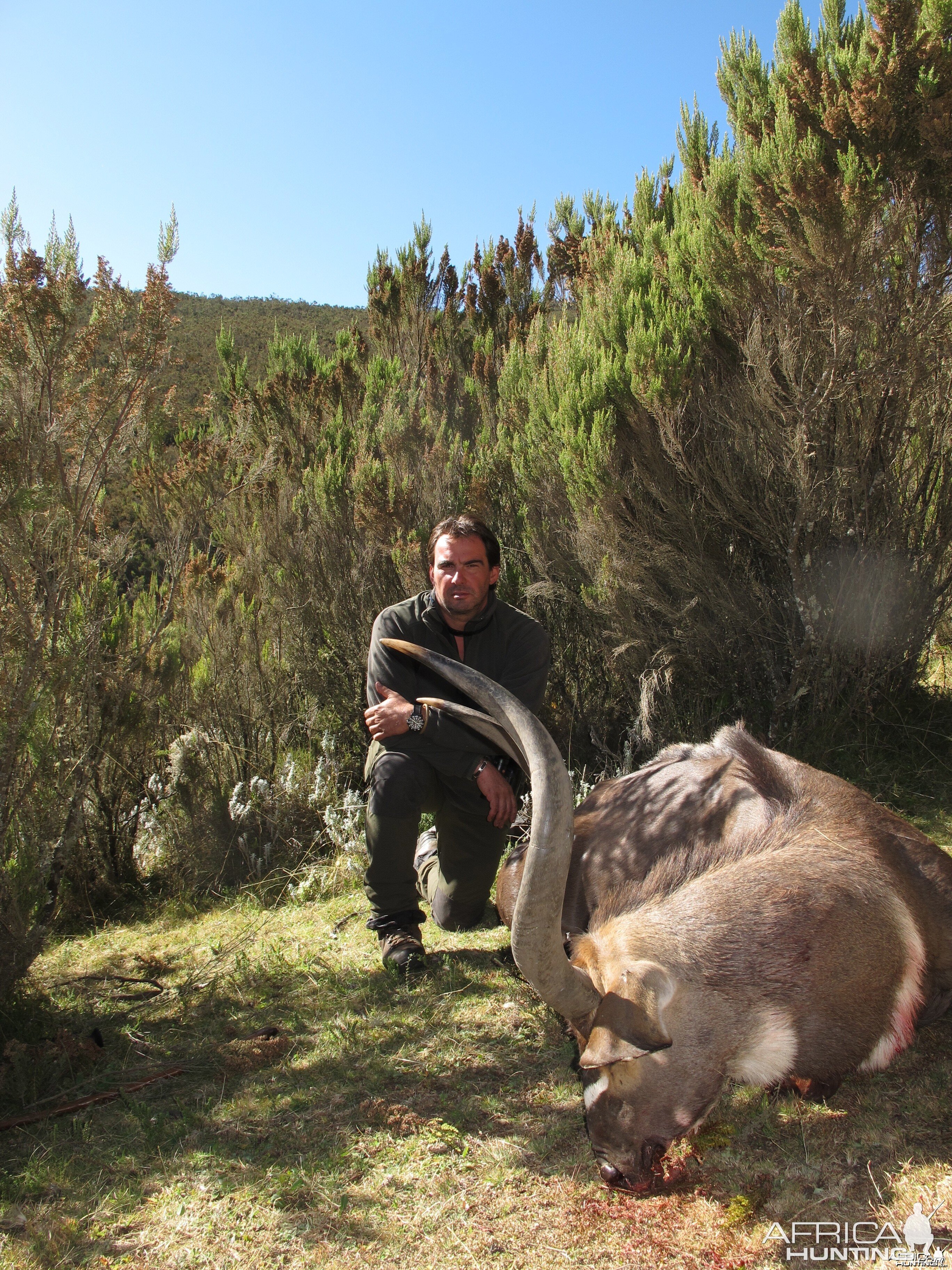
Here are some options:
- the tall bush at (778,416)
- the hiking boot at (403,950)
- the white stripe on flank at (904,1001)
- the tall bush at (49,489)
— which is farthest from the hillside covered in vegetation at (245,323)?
the white stripe on flank at (904,1001)

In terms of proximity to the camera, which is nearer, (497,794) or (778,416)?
(497,794)

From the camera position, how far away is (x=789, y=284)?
475cm

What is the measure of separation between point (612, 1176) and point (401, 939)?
1636mm

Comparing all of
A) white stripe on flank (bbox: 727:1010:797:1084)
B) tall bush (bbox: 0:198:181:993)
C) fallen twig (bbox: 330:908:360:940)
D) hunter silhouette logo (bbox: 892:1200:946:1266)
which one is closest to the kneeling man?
fallen twig (bbox: 330:908:360:940)

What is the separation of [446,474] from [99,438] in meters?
2.60

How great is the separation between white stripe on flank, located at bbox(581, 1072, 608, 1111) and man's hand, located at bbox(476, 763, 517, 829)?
1500 millimetres

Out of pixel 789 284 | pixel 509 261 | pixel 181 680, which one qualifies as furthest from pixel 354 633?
pixel 509 261

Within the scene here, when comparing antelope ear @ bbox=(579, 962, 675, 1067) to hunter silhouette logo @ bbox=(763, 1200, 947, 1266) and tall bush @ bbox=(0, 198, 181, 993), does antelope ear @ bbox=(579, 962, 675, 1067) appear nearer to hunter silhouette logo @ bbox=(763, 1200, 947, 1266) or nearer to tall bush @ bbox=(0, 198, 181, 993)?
hunter silhouette logo @ bbox=(763, 1200, 947, 1266)

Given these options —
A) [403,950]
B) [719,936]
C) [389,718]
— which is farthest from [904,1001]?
[389,718]

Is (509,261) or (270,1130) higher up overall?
(509,261)

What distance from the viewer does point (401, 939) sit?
374 centimetres

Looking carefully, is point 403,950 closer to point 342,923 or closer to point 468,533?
point 342,923

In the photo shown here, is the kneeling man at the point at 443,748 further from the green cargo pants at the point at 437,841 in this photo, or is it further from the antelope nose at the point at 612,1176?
the antelope nose at the point at 612,1176

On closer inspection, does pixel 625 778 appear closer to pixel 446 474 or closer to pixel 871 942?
pixel 871 942
